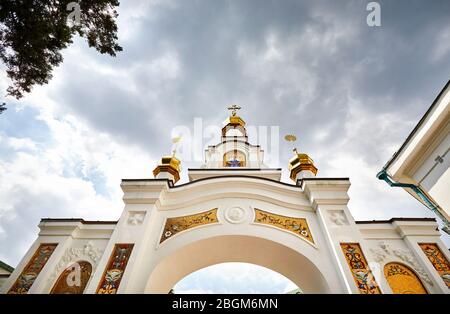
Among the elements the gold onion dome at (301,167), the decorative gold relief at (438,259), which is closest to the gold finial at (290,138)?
the gold onion dome at (301,167)

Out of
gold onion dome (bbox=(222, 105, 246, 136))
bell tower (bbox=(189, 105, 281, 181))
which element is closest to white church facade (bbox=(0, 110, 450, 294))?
bell tower (bbox=(189, 105, 281, 181))

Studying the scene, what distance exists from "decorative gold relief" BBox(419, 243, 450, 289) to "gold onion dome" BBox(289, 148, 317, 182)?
372 cm

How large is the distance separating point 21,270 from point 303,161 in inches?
354

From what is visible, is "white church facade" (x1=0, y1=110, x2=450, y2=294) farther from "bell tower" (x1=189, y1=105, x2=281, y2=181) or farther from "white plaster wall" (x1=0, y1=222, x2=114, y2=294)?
"bell tower" (x1=189, y1=105, x2=281, y2=181)

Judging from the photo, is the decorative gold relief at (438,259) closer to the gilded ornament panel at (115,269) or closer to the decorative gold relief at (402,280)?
the decorative gold relief at (402,280)

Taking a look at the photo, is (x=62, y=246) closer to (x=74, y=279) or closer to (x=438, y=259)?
(x=74, y=279)

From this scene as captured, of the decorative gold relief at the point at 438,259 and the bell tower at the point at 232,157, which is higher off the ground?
the bell tower at the point at 232,157

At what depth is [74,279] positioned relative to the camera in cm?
599

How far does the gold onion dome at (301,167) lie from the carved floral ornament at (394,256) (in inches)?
126

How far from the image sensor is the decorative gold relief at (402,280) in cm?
560

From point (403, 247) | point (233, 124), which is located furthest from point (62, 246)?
point (233, 124)

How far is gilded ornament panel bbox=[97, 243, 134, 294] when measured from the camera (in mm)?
5469

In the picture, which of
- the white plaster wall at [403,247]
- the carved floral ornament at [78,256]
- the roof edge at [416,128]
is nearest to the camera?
the roof edge at [416,128]
